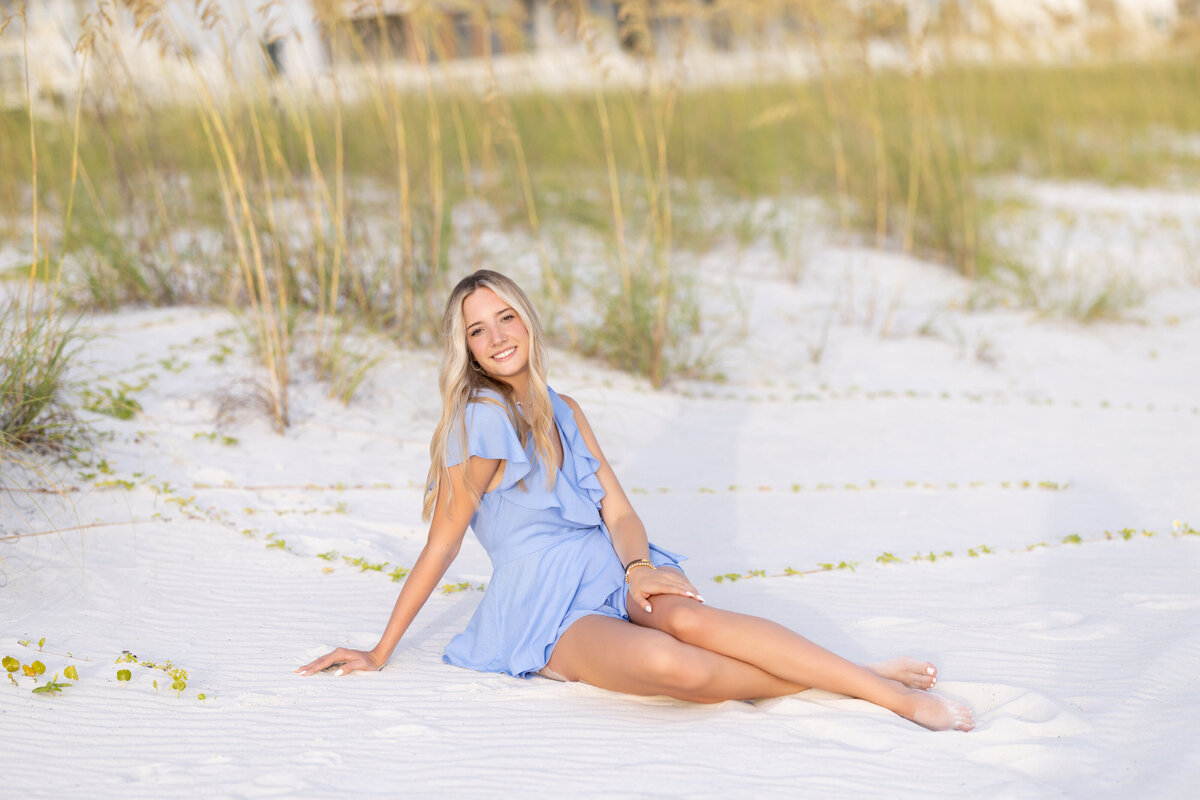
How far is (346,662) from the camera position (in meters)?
2.86

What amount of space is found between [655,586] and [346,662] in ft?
2.75

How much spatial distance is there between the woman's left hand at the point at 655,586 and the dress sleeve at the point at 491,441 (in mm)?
414

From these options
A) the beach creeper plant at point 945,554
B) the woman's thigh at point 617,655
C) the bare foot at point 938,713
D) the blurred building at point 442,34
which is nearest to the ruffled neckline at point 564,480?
the woman's thigh at point 617,655

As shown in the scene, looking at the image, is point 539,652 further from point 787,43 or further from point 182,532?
point 787,43

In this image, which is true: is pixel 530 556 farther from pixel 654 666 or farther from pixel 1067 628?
pixel 1067 628

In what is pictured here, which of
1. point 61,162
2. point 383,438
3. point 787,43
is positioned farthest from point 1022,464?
Result: point 61,162

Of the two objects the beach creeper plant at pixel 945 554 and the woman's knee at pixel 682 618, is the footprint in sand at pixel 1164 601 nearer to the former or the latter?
the beach creeper plant at pixel 945 554

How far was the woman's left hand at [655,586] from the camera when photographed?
271 cm

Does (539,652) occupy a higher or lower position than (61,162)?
lower

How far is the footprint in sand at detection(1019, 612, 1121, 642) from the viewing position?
3.10 m

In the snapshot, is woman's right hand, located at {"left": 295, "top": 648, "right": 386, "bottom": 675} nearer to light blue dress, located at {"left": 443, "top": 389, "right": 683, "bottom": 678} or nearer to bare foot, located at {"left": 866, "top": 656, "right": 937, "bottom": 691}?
light blue dress, located at {"left": 443, "top": 389, "right": 683, "bottom": 678}

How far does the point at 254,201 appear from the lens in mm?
5125

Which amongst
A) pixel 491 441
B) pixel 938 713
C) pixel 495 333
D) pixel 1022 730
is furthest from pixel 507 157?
pixel 1022 730

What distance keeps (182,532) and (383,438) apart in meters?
1.11
